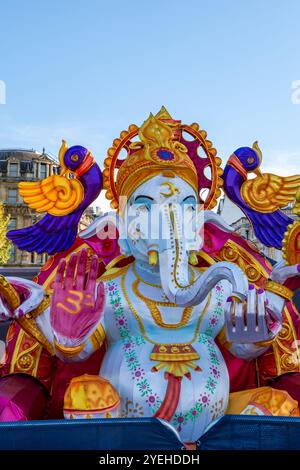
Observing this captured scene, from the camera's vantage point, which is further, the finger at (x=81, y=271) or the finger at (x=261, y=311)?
the finger at (x=81, y=271)

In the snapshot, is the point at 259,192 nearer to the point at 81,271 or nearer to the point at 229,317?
the point at 229,317

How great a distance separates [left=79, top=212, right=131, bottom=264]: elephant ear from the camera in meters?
3.30

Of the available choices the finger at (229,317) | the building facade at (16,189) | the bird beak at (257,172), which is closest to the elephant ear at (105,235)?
the finger at (229,317)

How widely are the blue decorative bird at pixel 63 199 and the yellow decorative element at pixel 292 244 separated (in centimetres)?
135

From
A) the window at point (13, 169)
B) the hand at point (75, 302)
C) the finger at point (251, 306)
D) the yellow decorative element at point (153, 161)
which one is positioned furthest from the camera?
the window at point (13, 169)

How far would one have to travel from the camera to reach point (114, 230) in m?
3.37

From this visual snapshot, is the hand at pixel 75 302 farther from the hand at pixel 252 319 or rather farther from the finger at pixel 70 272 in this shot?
the hand at pixel 252 319

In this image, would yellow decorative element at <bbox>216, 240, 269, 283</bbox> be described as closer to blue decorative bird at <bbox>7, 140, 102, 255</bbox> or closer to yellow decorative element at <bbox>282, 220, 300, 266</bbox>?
yellow decorative element at <bbox>282, 220, 300, 266</bbox>

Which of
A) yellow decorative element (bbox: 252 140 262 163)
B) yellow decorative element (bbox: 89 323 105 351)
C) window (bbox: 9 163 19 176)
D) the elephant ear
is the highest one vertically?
window (bbox: 9 163 19 176)

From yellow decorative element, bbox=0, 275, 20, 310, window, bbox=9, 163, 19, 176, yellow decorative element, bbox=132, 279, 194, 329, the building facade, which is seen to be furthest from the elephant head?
window, bbox=9, 163, 19, 176

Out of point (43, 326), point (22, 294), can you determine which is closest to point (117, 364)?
point (43, 326)

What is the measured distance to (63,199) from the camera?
11.3 ft

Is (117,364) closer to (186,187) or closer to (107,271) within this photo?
(107,271)

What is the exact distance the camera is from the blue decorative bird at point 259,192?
11.8 feet
